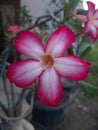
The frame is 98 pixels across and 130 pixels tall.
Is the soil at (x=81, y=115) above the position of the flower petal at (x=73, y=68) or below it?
below

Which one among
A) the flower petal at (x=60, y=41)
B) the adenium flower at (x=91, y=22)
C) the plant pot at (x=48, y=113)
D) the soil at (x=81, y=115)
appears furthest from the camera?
the soil at (x=81, y=115)

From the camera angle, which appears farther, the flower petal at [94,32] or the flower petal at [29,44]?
the flower petal at [94,32]

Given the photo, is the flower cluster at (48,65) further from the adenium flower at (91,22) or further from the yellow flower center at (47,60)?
the adenium flower at (91,22)

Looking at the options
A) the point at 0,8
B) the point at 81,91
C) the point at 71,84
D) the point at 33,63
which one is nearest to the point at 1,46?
the point at 0,8

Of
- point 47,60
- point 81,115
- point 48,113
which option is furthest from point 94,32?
point 81,115

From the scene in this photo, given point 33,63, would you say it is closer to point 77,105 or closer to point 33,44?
point 33,44

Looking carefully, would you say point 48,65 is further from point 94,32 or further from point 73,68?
point 94,32

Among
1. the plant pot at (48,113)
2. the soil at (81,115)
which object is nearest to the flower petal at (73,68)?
the plant pot at (48,113)

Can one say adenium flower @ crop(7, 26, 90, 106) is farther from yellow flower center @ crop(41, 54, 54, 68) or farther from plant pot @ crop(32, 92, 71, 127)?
plant pot @ crop(32, 92, 71, 127)

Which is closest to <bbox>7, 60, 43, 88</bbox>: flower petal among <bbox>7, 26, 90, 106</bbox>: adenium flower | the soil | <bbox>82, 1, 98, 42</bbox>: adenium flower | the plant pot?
<bbox>7, 26, 90, 106</bbox>: adenium flower
